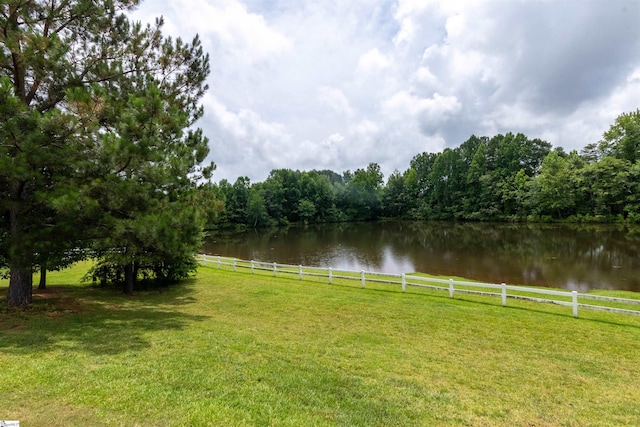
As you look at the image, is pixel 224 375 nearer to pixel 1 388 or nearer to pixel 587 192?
pixel 1 388

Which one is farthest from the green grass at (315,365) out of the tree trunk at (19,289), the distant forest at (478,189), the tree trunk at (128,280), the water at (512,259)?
the distant forest at (478,189)

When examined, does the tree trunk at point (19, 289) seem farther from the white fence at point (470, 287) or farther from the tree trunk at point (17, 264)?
the white fence at point (470, 287)

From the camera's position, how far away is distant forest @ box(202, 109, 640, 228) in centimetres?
4716

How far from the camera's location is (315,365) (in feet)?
16.9

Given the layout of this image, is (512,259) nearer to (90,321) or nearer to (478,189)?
(90,321)

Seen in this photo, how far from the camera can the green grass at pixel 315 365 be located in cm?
378

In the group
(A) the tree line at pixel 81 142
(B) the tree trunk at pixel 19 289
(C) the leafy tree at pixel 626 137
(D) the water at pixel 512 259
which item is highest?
(C) the leafy tree at pixel 626 137

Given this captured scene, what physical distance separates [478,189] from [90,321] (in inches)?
2759

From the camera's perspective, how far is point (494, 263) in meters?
22.0

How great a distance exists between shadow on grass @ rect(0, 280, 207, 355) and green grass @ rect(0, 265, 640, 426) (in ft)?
0.15

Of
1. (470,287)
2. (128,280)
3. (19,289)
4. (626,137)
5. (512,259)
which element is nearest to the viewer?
(19,289)

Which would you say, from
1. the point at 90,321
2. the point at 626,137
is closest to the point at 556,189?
the point at 626,137

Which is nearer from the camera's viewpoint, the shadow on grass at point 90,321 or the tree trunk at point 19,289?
the shadow on grass at point 90,321

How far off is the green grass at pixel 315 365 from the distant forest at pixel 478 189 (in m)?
22.8
